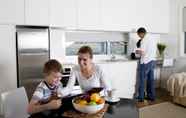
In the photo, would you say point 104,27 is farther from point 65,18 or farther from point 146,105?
point 146,105

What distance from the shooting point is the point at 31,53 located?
3.39m

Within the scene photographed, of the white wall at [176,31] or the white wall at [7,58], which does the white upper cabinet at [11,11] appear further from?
the white wall at [176,31]

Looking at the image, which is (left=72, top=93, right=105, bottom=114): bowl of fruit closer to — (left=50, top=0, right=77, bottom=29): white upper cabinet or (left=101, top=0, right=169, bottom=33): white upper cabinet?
(left=50, top=0, right=77, bottom=29): white upper cabinet

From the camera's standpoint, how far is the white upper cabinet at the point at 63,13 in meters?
3.58

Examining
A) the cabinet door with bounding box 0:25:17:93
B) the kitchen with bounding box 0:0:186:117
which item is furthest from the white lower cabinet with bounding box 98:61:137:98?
the cabinet door with bounding box 0:25:17:93

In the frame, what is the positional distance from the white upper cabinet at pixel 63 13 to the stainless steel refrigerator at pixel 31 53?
0.77 feet

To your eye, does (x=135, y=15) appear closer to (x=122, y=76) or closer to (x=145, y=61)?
(x=145, y=61)

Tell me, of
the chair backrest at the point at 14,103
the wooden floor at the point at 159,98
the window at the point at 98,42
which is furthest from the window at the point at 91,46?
the chair backrest at the point at 14,103

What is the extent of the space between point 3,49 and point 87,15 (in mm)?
1588

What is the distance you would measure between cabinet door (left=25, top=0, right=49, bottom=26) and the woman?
58.0 inches

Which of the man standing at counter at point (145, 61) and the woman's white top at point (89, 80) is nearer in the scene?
the woman's white top at point (89, 80)

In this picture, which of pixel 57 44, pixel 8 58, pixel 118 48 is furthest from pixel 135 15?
pixel 8 58

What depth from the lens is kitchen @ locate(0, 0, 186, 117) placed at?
3.17 meters

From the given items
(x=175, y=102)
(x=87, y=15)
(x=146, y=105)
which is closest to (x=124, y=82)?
(x=146, y=105)
